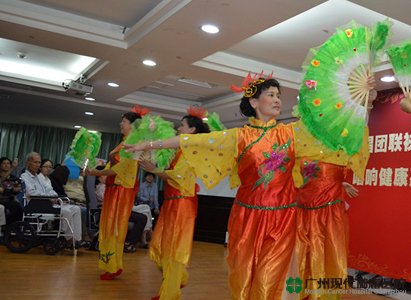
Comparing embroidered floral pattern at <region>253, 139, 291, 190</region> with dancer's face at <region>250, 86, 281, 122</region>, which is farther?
dancer's face at <region>250, 86, 281, 122</region>

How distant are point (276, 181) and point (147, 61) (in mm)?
3622

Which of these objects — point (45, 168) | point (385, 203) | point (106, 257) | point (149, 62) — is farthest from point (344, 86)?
point (45, 168)

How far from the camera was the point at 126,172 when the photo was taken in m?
3.93

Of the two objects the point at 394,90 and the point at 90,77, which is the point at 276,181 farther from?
the point at 90,77

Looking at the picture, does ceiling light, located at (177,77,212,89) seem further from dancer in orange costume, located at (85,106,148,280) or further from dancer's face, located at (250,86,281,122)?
dancer's face, located at (250,86,281,122)

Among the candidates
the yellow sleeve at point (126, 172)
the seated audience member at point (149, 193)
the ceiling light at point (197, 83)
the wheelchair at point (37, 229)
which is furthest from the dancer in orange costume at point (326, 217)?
the seated audience member at point (149, 193)

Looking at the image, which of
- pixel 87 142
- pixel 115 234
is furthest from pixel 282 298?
pixel 87 142

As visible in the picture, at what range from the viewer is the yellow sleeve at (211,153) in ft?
7.43

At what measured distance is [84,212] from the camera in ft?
21.9

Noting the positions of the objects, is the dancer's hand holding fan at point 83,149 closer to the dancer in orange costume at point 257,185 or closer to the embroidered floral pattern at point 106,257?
the embroidered floral pattern at point 106,257

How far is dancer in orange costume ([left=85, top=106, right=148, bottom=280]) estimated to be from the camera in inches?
154

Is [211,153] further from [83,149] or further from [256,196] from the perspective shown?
[83,149]

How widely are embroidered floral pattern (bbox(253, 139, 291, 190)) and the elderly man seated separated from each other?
408 centimetres

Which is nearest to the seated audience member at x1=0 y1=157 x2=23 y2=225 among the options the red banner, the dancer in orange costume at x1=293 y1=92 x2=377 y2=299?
the dancer in orange costume at x1=293 y1=92 x2=377 y2=299
